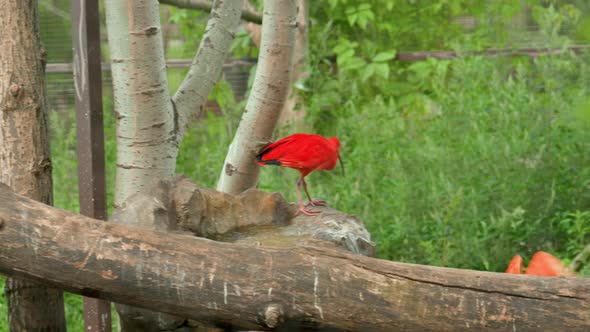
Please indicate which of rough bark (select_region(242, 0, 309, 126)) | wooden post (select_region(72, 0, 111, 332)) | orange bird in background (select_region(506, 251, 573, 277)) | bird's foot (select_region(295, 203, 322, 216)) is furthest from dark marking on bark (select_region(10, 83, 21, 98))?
rough bark (select_region(242, 0, 309, 126))

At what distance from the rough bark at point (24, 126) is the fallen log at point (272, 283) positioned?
686mm

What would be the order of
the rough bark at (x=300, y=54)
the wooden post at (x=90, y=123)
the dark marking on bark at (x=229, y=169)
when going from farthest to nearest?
the rough bark at (x=300, y=54) < the dark marking on bark at (x=229, y=169) < the wooden post at (x=90, y=123)

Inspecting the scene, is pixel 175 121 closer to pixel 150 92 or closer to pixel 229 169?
pixel 150 92

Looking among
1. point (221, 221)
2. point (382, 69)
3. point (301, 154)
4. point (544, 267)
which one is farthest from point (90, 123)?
point (382, 69)

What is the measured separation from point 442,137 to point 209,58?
6.27 feet

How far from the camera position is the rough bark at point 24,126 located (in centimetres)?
248

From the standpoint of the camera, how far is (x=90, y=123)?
2676 millimetres

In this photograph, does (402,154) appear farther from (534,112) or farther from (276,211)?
(276,211)

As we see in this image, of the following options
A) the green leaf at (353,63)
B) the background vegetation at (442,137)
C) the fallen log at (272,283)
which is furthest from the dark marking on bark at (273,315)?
the green leaf at (353,63)

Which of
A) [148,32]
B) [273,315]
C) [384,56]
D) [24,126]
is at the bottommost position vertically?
[273,315]

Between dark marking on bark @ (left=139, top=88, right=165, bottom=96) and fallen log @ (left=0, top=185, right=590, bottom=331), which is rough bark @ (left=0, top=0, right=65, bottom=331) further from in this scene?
fallen log @ (left=0, top=185, right=590, bottom=331)

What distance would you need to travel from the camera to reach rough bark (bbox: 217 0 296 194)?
291cm

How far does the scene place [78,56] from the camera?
8.91ft

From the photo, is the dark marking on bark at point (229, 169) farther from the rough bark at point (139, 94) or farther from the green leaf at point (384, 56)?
the green leaf at point (384, 56)
